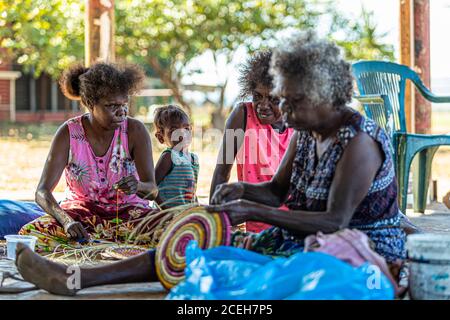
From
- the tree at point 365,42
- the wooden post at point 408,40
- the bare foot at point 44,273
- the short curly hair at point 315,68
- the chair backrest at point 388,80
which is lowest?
the bare foot at point 44,273

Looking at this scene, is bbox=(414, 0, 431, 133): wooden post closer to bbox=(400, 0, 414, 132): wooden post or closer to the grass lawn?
bbox=(400, 0, 414, 132): wooden post

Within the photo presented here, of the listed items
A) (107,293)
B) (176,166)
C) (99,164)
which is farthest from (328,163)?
(176,166)

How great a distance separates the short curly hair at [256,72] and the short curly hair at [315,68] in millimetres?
1088

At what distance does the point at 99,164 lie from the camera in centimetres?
491

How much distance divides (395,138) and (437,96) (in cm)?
73

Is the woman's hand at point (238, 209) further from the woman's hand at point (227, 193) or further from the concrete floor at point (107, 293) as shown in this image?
the concrete floor at point (107, 293)

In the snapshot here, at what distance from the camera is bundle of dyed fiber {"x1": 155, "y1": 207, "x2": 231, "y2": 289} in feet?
10.8

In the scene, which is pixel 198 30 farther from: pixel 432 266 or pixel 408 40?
pixel 432 266

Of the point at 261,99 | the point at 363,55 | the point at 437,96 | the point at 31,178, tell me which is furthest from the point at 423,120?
the point at 363,55

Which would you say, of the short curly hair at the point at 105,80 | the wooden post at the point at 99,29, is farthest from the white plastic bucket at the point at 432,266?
the wooden post at the point at 99,29

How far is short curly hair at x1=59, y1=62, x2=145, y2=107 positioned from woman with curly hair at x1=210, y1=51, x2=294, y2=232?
60 centimetres

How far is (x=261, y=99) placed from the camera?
450 centimetres

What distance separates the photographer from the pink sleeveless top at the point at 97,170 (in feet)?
16.1
